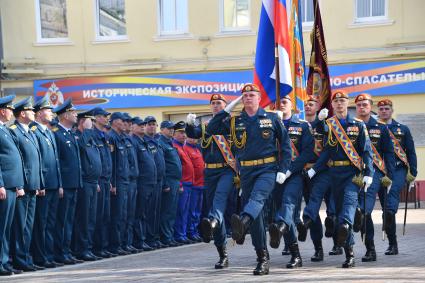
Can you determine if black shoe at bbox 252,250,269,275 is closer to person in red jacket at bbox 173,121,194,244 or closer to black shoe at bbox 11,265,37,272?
black shoe at bbox 11,265,37,272

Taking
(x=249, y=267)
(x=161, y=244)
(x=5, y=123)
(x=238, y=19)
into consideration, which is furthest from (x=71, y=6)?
(x=249, y=267)

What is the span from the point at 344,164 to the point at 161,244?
4.84 metres

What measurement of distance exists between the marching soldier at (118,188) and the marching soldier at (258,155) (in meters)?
3.68

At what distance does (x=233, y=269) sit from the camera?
12.0 m

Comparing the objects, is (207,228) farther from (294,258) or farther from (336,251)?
(336,251)

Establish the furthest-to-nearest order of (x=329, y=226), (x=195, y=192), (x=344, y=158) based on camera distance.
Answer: (x=195, y=192) < (x=329, y=226) < (x=344, y=158)

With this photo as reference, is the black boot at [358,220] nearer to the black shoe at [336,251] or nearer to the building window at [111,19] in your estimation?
the black shoe at [336,251]

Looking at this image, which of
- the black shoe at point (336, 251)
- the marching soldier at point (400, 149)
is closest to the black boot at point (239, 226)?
the black shoe at point (336, 251)

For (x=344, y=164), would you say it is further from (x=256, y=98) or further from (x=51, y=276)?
(x=51, y=276)

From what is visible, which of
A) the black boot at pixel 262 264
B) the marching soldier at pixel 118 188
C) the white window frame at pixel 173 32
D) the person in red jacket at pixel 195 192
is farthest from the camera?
the white window frame at pixel 173 32

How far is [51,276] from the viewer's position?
11867mm

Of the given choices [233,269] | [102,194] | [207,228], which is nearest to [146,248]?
[102,194]

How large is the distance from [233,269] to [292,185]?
4.11 feet

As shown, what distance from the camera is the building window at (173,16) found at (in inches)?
1131
